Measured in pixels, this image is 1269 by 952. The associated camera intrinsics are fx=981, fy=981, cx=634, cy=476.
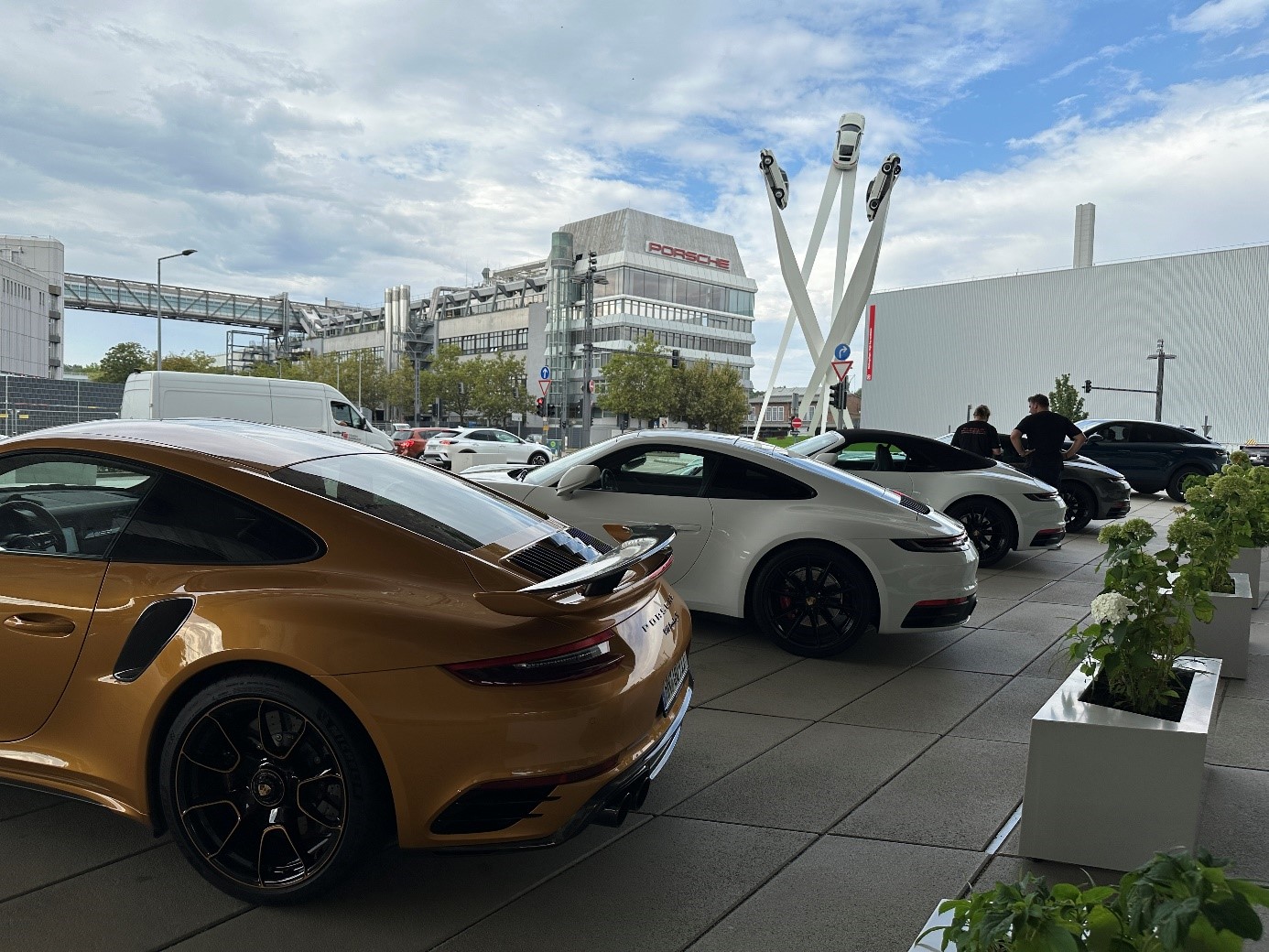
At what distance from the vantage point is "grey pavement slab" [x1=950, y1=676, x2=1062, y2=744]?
4.69 meters

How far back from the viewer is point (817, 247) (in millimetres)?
32375

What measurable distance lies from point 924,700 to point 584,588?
9.94ft

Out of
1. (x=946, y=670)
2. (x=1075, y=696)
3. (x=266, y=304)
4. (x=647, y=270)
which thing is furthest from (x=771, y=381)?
(x=266, y=304)

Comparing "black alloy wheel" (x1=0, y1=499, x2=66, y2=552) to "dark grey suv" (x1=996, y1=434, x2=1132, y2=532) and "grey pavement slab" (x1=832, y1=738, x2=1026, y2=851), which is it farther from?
"dark grey suv" (x1=996, y1=434, x2=1132, y2=532)

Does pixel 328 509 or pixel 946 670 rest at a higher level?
pixel 328 509

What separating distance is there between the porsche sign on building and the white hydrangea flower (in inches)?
2642

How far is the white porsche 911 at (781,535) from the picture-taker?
5820mm

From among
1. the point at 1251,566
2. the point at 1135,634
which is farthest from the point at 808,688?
the point at 1251,566

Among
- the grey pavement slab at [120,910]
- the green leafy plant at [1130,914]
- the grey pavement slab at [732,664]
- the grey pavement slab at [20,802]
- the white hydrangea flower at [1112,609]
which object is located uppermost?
the white hydrangea flower at [1112,609]

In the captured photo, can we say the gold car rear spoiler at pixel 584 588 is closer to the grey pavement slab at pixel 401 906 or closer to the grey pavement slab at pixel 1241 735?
the grey pavement slab at pixel 401 906

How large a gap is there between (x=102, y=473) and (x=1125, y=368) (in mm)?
85078

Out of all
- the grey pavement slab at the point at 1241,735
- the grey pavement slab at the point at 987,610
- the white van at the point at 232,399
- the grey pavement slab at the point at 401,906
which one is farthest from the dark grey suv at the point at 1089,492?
the white van at the point at 232,399

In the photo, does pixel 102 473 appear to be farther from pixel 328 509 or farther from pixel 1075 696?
pixel 1075 696

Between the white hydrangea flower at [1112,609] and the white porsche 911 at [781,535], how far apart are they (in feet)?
7.53
